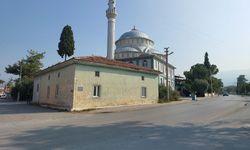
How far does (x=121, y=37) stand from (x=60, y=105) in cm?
5087

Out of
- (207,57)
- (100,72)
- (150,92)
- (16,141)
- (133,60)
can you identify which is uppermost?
(207,57)

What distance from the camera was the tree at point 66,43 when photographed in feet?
144

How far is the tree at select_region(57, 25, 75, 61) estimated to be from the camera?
43.9m

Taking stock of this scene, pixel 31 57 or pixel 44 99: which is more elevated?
pixel 31 57

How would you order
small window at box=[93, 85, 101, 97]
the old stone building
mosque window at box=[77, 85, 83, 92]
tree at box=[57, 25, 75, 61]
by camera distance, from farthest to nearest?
tree at box=[57, 25, 75, 61] < small window at box=[93, 85, 101, 97] < the old stone building < mosque window at box=[77, 85, 83, 92]

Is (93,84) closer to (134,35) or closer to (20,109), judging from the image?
(20,109)

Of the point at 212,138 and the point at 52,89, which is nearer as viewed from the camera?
the point at 212,138

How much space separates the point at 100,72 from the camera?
22.5 metres

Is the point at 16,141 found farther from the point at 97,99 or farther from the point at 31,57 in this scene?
the point at 31,57

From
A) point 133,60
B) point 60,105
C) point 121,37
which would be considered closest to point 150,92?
point 60,105

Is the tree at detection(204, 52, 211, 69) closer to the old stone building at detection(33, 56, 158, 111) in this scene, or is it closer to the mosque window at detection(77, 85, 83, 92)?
the old stone building at detection(33, 56, 158, 111)

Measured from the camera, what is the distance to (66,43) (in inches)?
1732

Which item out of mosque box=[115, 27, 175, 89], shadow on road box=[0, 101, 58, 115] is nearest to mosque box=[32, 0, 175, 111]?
shadow on road box=[0, 101, 58, 115]

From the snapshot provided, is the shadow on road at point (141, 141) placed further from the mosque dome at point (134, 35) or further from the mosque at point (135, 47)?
the mosque dome at point (134, 35)
